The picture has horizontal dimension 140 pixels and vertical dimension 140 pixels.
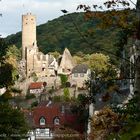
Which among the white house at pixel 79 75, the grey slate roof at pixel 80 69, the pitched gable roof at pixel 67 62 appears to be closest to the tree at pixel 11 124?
the white house at pixel 79 75

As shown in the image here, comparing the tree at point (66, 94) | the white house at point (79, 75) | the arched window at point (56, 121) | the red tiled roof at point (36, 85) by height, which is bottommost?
the arched window at point (56, 121)

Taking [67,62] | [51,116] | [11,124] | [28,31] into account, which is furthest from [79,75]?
[11,124]

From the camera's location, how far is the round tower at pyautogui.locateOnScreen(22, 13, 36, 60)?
13700cm

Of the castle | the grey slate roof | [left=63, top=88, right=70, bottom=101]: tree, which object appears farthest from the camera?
the castle

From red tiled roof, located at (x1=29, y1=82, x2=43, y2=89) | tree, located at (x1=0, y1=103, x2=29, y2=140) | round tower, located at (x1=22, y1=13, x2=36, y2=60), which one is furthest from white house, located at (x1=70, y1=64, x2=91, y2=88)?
tree, located at (x1=0, y1=103, x2=29, y2=140)

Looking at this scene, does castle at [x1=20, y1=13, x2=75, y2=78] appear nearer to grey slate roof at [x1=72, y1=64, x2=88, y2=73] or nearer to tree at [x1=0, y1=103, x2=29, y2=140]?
grey slate roof at [x1=72, y1=64, x2=88, y2=73]

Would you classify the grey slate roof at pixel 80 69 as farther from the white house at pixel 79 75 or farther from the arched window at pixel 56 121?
the arched window at pixel 56 121

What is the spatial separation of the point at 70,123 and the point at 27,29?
259 feet

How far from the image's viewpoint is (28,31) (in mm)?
140625

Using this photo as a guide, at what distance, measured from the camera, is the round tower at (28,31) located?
137 m

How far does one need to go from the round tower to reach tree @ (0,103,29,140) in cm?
9253

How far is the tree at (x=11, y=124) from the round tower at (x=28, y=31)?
9253 centimetres

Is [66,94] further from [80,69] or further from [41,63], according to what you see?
[41,63]

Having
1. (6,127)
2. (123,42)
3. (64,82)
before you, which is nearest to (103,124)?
(123,42)
